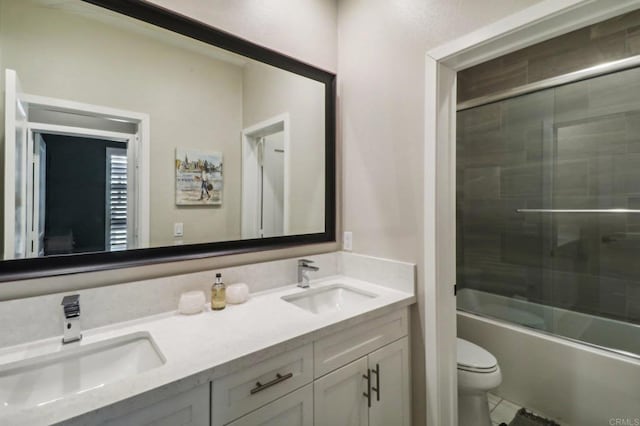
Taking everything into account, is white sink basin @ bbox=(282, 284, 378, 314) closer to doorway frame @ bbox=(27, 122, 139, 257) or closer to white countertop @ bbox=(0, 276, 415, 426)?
white countertop @ bbox=(0, 276, 415, 426)

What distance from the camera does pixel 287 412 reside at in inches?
37.7

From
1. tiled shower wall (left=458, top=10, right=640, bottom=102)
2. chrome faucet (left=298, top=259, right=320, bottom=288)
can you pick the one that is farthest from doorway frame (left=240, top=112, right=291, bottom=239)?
tiled shower wall (left=458, top=10, right=640, bottom=102)

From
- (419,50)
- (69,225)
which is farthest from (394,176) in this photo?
(69,225)

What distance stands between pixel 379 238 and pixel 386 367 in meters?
0.64

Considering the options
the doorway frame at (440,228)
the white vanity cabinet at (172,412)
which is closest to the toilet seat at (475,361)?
the doorway frame at (440,228)

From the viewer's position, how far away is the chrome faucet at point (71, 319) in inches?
36.3

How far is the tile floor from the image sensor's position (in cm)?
179

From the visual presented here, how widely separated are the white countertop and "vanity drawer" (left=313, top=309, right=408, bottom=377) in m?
0.05

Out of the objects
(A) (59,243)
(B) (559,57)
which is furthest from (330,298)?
(B) (559,57)

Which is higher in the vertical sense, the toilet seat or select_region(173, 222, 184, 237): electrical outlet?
select_region(173, 222, 184, 237): electrical outlet

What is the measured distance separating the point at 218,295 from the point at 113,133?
784 mm

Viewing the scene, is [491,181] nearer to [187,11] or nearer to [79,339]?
[187,11]

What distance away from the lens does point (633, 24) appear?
73.0 inches

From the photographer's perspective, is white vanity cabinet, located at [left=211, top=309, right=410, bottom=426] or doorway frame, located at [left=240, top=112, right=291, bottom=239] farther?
doorway frame, located at [left=240, top=112, right=291, bottom=239]
